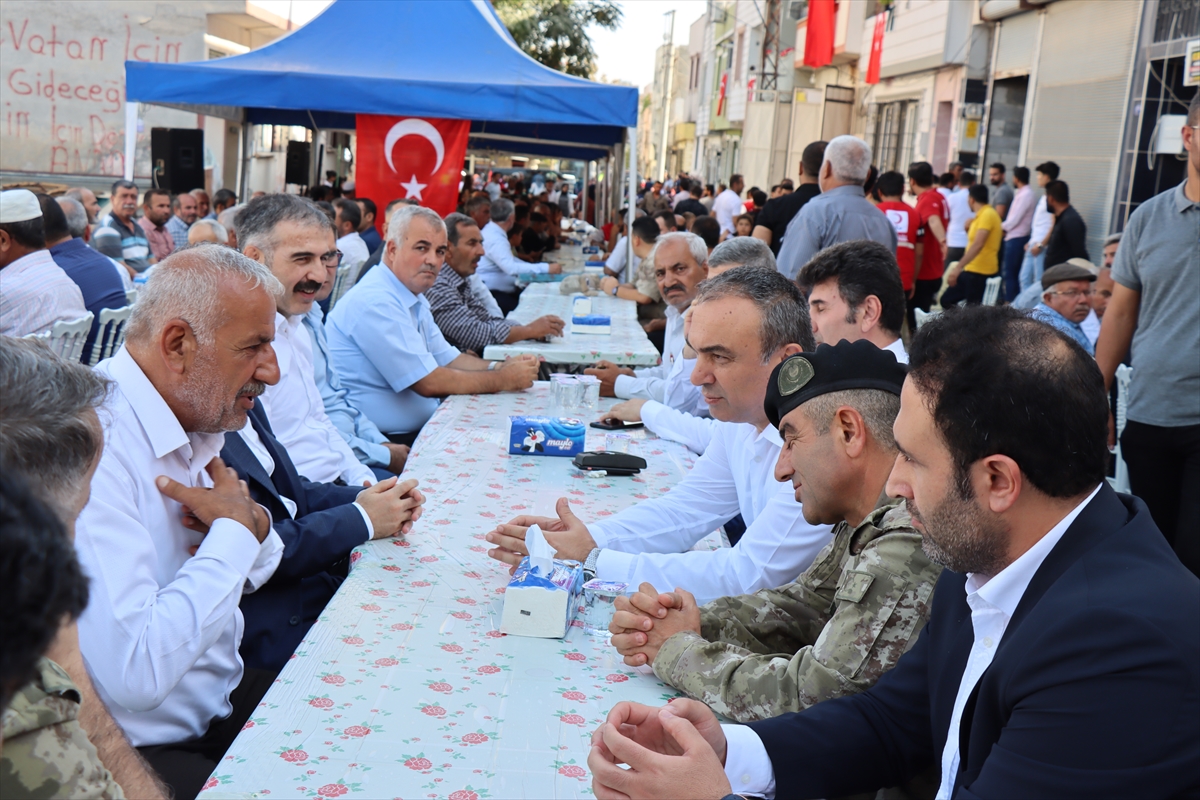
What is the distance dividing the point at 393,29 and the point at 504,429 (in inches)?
233

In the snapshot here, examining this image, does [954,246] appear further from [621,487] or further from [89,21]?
[89,21]

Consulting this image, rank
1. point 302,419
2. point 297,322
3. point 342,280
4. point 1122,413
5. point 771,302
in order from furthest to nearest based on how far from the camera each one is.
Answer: point 342,280 → point 1122,413 → point 297,322 → point 302,419 → point 771,302

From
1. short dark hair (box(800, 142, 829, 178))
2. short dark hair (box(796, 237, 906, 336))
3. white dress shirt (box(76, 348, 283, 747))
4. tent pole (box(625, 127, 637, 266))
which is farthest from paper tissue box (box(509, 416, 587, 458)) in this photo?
tent pole (box(625, 127, 637, 266))

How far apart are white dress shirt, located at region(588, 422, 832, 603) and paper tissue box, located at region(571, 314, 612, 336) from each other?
3.45 metres

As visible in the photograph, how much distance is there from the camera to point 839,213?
597 centimetres

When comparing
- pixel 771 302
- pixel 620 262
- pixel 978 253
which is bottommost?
pixel 620 262

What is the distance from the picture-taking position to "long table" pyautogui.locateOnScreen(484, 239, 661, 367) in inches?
224

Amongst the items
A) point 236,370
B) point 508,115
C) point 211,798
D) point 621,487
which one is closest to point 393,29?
point 508,115

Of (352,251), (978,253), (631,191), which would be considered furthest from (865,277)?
(978,253)

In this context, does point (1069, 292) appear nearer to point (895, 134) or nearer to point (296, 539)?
point (296, 539)

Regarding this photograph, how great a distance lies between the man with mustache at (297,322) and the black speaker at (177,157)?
11087 mm

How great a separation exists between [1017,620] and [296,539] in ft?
5.75

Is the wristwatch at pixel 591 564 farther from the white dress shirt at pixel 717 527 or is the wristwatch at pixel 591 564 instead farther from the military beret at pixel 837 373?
the military beret at pixel 837 373

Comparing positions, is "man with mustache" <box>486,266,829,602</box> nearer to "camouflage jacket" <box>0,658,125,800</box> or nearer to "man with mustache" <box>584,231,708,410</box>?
"camouflage jacket" <box>0,658,125,800</box>
